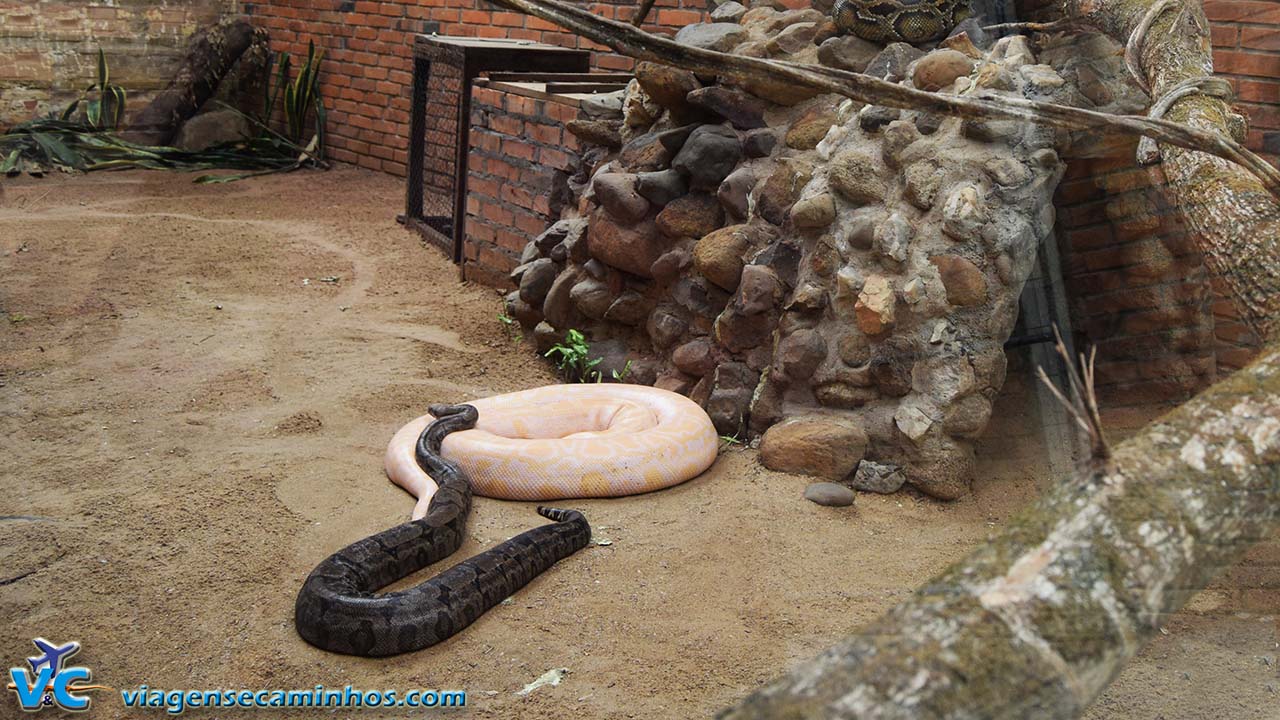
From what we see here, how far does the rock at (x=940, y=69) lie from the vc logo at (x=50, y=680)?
334 centimetres

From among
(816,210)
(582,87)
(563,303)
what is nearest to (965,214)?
(816,210)

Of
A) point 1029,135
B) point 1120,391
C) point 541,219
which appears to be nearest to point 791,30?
point 1029,135

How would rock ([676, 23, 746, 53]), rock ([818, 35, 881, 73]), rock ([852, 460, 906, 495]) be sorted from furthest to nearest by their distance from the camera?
rock ([676, 23, 746, 53])
rock ([818, 35, 881, 73])
rock ([852, 460, 906, 495])

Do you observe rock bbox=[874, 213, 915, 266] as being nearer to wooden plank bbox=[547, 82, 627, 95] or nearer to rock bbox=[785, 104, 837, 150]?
rock bbox=[785, 104, 837, 150]

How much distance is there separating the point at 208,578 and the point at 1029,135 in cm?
309

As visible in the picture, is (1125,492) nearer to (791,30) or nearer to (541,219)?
(791,30)

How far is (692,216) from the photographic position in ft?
15.1

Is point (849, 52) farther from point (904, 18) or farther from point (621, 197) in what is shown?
point (621, 197)

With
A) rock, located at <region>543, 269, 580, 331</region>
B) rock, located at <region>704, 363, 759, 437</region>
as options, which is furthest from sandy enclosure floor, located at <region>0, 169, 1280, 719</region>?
rock, located at <region>543, 269, 580, 331</region>

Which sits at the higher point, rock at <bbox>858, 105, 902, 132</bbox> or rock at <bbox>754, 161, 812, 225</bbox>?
rock at <bbox>858, 105, 902, 132</bbox>

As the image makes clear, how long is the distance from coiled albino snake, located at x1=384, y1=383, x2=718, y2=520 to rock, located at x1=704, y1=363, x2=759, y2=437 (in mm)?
104

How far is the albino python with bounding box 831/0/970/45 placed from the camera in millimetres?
4270

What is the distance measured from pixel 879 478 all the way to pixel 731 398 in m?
0.72

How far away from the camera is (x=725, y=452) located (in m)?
4.11
